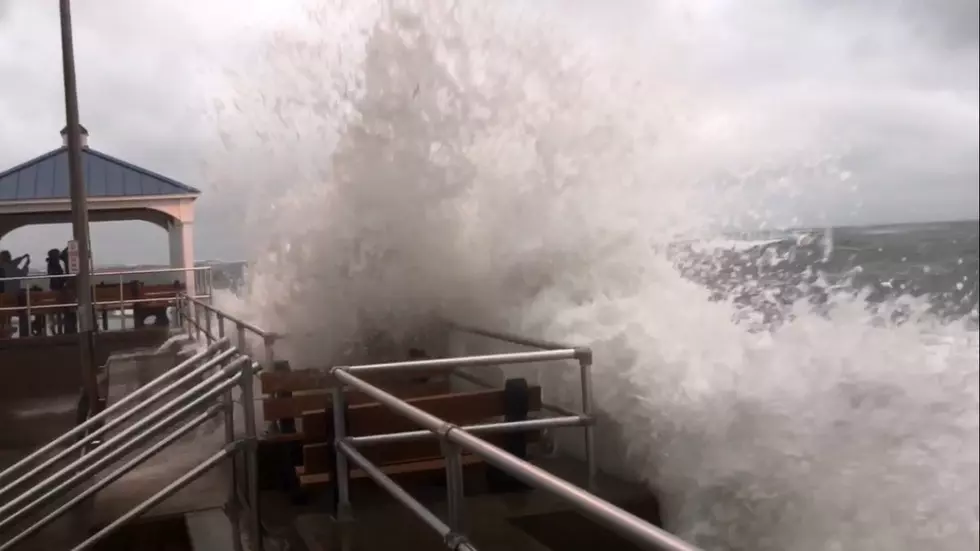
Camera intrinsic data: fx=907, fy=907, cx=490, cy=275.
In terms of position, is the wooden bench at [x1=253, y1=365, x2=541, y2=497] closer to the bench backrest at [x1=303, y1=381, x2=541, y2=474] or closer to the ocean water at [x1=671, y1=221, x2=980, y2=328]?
the bench backrest at [x1=303, y1=381, x2=541, y2=474]

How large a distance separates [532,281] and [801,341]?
2.04 m

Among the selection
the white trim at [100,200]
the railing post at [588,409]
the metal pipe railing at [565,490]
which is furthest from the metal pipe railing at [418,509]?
the white trim at [100,200]

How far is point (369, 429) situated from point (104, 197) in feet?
27.3

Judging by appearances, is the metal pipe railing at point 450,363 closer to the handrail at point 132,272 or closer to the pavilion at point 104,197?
the pavilion at point 104,197

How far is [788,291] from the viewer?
19.0 ft

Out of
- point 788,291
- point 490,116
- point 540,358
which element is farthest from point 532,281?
point 540,358

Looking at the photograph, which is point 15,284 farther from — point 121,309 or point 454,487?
point 454,487

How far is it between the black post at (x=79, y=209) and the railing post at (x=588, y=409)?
4011 millimetres

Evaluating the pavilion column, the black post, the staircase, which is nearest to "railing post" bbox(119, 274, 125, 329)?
the pavilion column

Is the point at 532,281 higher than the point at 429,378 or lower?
higher

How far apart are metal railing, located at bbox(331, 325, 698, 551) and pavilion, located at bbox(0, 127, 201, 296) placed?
715 centimetres

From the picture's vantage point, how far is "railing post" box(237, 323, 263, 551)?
11.3 ft

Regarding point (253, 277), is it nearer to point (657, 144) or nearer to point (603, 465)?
point (657, 144)

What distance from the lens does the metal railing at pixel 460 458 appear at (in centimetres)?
140
